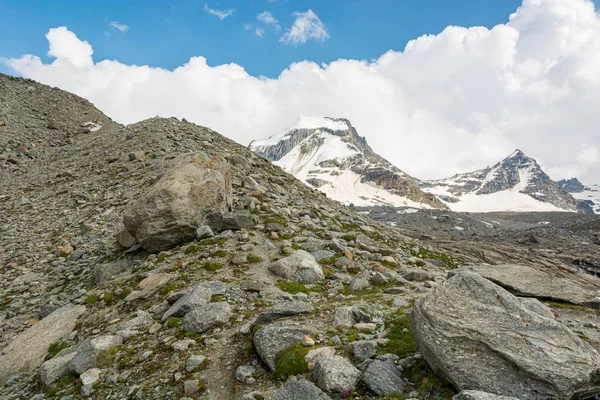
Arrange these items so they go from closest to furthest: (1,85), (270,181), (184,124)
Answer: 1. (270,181)
2. (184,124)
3. (1,85)

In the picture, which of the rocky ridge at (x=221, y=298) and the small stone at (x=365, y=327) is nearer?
the rocky ridge at (x=221, y=298)

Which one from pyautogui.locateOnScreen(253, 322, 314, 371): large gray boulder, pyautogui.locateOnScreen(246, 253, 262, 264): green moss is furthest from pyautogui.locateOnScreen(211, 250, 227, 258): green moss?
pyautogui.locateOnScreen(253, 322, 314, 371): large gray boulder

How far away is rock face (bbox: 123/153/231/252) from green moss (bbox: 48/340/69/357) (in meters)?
5.28

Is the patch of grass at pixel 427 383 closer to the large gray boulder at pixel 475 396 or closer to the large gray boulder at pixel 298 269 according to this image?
the large gray boulder at pixel 475 396

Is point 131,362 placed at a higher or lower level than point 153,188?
lower

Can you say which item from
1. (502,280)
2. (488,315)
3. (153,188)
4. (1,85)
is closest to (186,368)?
(488,315)

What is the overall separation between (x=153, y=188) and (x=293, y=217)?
24.6 feet

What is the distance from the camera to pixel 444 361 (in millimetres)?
5977

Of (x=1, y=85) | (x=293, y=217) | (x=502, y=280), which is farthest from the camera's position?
(x=1, y=85)

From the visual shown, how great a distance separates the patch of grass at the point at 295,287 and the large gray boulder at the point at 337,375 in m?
5.23

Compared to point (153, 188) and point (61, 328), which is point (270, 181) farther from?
point (61, 328)

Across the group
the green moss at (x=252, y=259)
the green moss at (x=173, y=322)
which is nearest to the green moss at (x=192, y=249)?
the green moss at (x=252, y=259)

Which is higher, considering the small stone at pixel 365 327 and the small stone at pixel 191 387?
the small stone at pixel 365 327

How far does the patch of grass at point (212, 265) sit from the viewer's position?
42.4 ft
